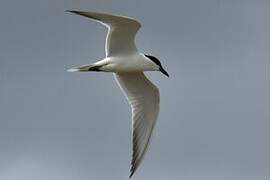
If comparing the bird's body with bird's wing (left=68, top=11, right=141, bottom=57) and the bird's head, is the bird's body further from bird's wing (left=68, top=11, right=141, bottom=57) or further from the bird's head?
the bird's head

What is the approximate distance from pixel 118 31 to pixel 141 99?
2.24 meters

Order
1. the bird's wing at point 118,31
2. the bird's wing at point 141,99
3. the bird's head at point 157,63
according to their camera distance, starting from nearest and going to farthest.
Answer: the bird's wing at point 118,31, the bird's wing at point 141,99, the bird's head at point 157,63

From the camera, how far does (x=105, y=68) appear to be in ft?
65.5

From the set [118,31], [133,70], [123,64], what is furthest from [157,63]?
[118,31]

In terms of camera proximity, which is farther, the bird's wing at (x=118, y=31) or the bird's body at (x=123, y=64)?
the bird's body at (x=123, y=64)

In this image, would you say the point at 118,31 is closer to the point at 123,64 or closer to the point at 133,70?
the point at 123,64

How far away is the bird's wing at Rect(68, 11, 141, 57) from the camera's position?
18.8m

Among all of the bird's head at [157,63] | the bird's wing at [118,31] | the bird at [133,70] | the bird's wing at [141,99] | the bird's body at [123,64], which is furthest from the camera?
the bird's head at [157,63]

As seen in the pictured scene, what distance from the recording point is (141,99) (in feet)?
69.5

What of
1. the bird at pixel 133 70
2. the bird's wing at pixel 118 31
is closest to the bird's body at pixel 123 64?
the bird at pixel 133 70

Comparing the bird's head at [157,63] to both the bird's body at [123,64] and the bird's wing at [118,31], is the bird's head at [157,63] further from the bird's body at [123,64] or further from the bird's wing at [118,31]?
the bird's wing at [118,31]

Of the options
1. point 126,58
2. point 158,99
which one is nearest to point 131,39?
point 126,58

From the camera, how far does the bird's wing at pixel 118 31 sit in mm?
18797

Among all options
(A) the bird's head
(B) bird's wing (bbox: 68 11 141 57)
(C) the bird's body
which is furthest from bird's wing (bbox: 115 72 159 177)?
(B) bird's wing (bbox: 68 11 141 57)
